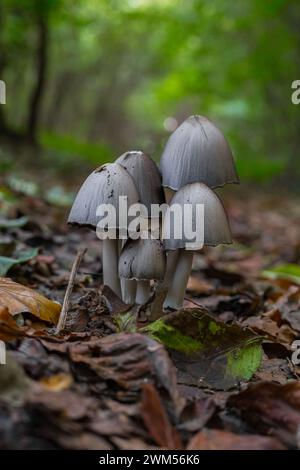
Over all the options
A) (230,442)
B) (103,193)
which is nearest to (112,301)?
(103,193)

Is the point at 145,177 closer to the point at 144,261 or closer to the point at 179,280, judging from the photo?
the point at 144,261

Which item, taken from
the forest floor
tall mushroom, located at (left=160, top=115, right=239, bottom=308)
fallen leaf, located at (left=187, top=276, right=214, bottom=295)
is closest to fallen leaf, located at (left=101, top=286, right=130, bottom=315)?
the forest floor

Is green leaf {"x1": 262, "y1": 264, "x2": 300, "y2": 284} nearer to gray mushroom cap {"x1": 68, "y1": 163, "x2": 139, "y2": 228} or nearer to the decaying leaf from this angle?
gray mushroom cap {"x1": 68, "y1": 163, "x2": 139, "y2": 228}

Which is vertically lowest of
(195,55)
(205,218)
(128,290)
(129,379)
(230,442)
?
(230,442)

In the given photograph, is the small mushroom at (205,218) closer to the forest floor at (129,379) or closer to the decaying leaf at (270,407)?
the forest floor at (129,379)
